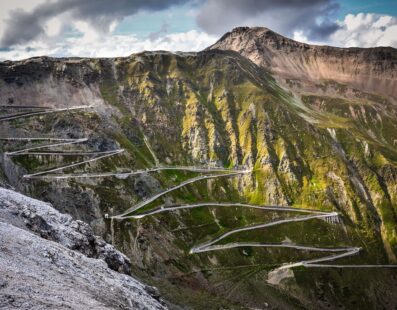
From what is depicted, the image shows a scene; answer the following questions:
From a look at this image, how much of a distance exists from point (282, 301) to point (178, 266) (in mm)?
43642

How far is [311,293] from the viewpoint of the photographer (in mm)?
190000

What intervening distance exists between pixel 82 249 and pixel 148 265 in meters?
99.3

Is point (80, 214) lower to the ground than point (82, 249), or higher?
lower

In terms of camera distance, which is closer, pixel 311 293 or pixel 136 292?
pixel 136 292

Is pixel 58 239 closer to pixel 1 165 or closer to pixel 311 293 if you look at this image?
pixel 1 165

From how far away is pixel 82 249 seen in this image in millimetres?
70375

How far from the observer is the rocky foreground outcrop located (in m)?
41.5

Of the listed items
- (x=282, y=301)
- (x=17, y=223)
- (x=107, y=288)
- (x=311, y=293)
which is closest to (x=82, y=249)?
(x=17, y=223)

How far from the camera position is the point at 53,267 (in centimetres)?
5175

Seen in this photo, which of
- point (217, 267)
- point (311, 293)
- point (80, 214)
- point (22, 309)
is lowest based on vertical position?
point (311, 293)

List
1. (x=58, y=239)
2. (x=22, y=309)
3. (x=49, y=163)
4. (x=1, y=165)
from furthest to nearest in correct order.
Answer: (x=49, y=163)
(x=1, y=165)
(x=58, y=239)
(x=22, y=309)

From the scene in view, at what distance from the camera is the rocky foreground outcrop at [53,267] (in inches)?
1633

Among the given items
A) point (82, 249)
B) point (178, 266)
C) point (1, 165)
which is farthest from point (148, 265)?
point (82, 249)

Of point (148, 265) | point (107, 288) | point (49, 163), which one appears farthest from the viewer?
point (49, 163)
